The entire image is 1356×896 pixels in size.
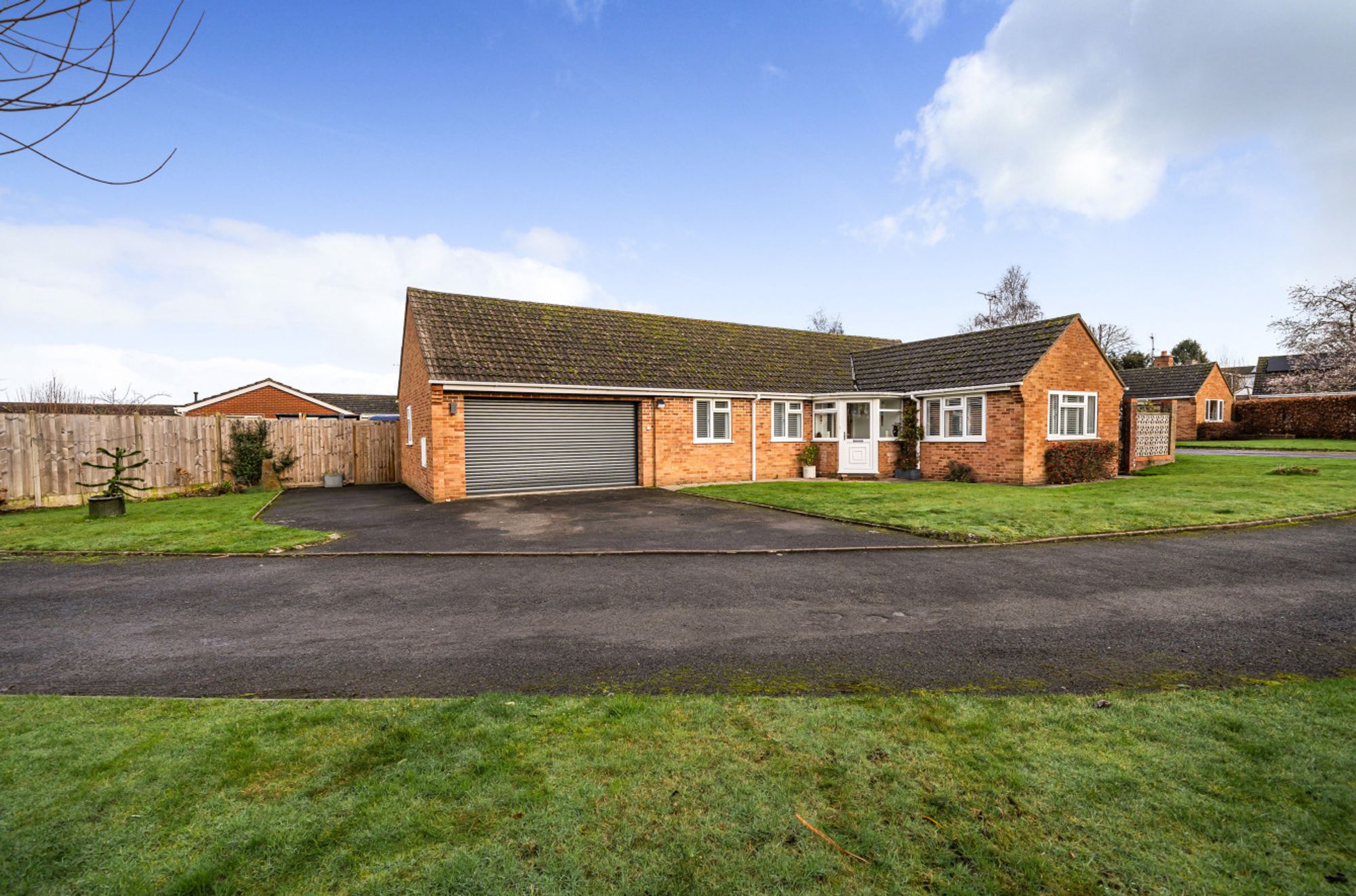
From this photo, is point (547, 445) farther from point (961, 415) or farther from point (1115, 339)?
point (1115, 339)

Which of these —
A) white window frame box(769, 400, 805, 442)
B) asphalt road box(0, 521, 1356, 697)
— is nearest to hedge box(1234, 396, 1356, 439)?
white window frame box(769, 400, 805, 442)

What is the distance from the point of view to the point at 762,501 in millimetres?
14219

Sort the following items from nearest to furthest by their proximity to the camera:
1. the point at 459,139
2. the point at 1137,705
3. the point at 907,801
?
the point at 907,801 < the point at 1137,705 < the point at 459,139

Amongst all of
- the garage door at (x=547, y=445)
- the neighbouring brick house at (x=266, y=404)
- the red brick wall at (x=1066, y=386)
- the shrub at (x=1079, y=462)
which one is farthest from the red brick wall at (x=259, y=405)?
the shrub at (x=1079, y=462)

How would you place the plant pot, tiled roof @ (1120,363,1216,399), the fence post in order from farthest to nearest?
tiled roof @ (1120,363,1216,399), the fence post, the plant pot

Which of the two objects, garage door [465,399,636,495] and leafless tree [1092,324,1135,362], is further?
leafless tree [1092,324,1135,362]

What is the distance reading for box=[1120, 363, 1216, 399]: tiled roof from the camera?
3872 centimetres

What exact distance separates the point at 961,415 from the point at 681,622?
51.8ft

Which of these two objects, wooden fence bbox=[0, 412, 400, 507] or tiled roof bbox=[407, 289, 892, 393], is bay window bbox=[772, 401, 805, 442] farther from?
wooden fence bbox=[0, 412, 400, 507]

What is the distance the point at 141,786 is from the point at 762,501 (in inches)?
486

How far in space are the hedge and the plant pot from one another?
52.9 meters

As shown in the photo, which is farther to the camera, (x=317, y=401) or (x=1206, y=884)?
(x=317, y=401)

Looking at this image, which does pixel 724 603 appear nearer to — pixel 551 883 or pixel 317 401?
pixel 551 883

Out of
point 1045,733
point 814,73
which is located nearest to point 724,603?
point 1045,733
